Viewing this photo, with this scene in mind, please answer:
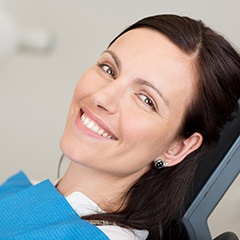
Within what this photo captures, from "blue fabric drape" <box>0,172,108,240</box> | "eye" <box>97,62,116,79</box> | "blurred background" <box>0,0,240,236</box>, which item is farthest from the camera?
"blurred background" <box>0,0,240,236</box>

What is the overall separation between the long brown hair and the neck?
0.02 m

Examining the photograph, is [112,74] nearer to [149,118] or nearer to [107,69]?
[107,69]

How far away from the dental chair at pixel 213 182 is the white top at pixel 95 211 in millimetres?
99

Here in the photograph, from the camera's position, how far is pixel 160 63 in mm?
988

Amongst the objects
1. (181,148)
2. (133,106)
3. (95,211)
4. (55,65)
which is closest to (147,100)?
(133,106)

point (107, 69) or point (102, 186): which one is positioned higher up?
point (107, 69)

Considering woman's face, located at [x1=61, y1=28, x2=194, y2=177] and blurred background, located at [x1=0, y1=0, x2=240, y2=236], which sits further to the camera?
blurred background, located at [x1=0, y1=0, x2=240, y2=236]

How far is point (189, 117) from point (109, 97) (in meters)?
0.18

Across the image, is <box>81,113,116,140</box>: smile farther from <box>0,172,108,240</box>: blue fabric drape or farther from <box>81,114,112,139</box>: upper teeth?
<box>0,172,108,240</box>: blue fabric drape

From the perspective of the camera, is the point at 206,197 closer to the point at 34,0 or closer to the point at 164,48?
the point at 164,48

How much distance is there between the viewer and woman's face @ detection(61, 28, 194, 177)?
979mm

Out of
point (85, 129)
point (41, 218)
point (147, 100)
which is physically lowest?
point (41, 218)

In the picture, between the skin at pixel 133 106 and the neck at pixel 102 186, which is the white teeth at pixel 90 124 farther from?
the neck at pixel 102 186

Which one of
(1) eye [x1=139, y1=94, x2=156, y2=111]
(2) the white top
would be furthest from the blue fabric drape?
(1) eye [x1=139, y1=94, x2=156, y2=111]
